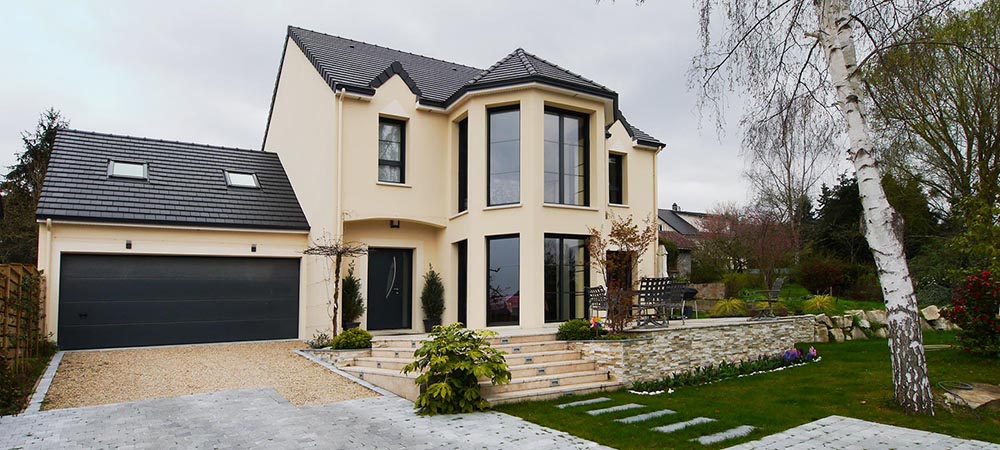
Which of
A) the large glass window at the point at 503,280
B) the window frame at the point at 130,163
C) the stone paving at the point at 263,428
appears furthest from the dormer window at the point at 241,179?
the stone paving at the point at 263,428

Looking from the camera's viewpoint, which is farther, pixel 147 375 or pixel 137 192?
pixel 137 192

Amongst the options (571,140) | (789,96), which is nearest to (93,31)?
(571,140)

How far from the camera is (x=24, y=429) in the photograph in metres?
6.33

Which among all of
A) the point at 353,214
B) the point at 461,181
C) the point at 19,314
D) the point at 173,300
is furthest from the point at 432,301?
the point at 19,314

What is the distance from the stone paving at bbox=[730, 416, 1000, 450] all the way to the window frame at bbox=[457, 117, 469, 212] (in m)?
8.57

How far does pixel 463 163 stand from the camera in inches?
546

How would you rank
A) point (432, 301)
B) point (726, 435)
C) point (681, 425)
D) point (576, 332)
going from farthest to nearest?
point (432, 301) → point (576, 332) → point (681, 425) → point (726, 435)

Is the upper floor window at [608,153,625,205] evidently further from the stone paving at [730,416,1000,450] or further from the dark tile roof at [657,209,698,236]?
the dark tile roof at [657,209,698,236]

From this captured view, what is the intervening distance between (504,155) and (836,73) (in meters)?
6.63

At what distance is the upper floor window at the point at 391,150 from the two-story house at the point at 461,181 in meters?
0.03

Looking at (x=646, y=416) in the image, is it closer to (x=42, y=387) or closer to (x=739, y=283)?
(x=42, y=387)

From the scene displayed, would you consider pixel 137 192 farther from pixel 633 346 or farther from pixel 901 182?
pixel 901 182

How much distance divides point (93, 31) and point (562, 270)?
10.8 metres

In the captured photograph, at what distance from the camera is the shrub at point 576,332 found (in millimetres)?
9867
